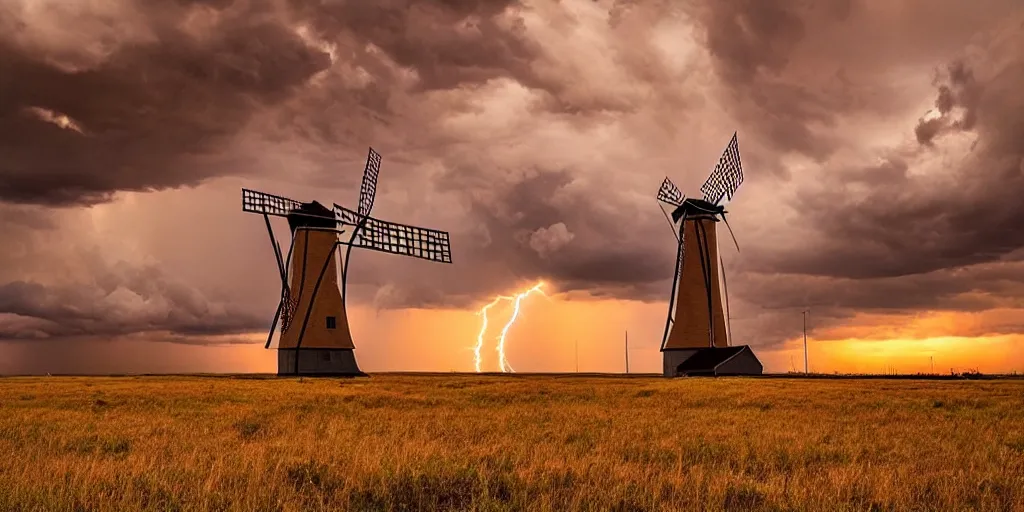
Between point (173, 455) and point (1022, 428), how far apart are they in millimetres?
21607

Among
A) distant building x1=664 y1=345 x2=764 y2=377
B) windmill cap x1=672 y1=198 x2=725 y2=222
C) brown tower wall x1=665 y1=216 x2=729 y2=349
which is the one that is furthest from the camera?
windmill cap x1=672 y1=198 x2=725 y2=222

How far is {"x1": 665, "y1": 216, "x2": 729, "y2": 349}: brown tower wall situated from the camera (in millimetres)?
81438

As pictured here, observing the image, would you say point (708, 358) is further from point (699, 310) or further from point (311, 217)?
point (311, 217)

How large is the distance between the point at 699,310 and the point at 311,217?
4151 cm

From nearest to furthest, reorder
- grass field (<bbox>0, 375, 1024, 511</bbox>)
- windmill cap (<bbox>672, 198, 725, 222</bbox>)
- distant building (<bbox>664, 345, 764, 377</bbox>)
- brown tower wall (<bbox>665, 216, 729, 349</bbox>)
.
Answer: grass field (<bbox>0, 375, 1024, 511</bbox>), distant building (<bbox>664, 345, 764, 377</bbox>), brown tower wall (<bbox>665, 216, 729, 349</bbox>), windmill cap (<bbox>672, 198, 725, 222</bbox>)

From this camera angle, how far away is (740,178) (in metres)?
94.1

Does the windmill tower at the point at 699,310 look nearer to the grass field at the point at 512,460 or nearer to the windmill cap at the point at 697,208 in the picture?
the windmill cap at the point at 697,208

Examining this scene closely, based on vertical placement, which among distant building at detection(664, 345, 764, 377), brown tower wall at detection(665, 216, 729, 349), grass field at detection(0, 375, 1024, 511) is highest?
brown tower wall at detection(665, 216, 729, 349)

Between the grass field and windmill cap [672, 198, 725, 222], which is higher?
windmill cap [672, 198, 725, 222]

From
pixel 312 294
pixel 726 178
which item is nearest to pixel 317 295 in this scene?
pixel 312 294

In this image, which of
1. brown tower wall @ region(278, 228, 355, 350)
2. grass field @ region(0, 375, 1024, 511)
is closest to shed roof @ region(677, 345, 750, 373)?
brown tower wall @ region(278, 228, 355, 350)

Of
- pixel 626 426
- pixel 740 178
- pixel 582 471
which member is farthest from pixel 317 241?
pixel 582 471

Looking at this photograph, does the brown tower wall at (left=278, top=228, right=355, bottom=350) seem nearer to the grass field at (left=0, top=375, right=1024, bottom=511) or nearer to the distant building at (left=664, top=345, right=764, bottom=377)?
the distant building at (left=664, top=345, right=764, bottom=377)

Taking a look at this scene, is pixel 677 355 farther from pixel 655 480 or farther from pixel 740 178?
pixel 655 480
